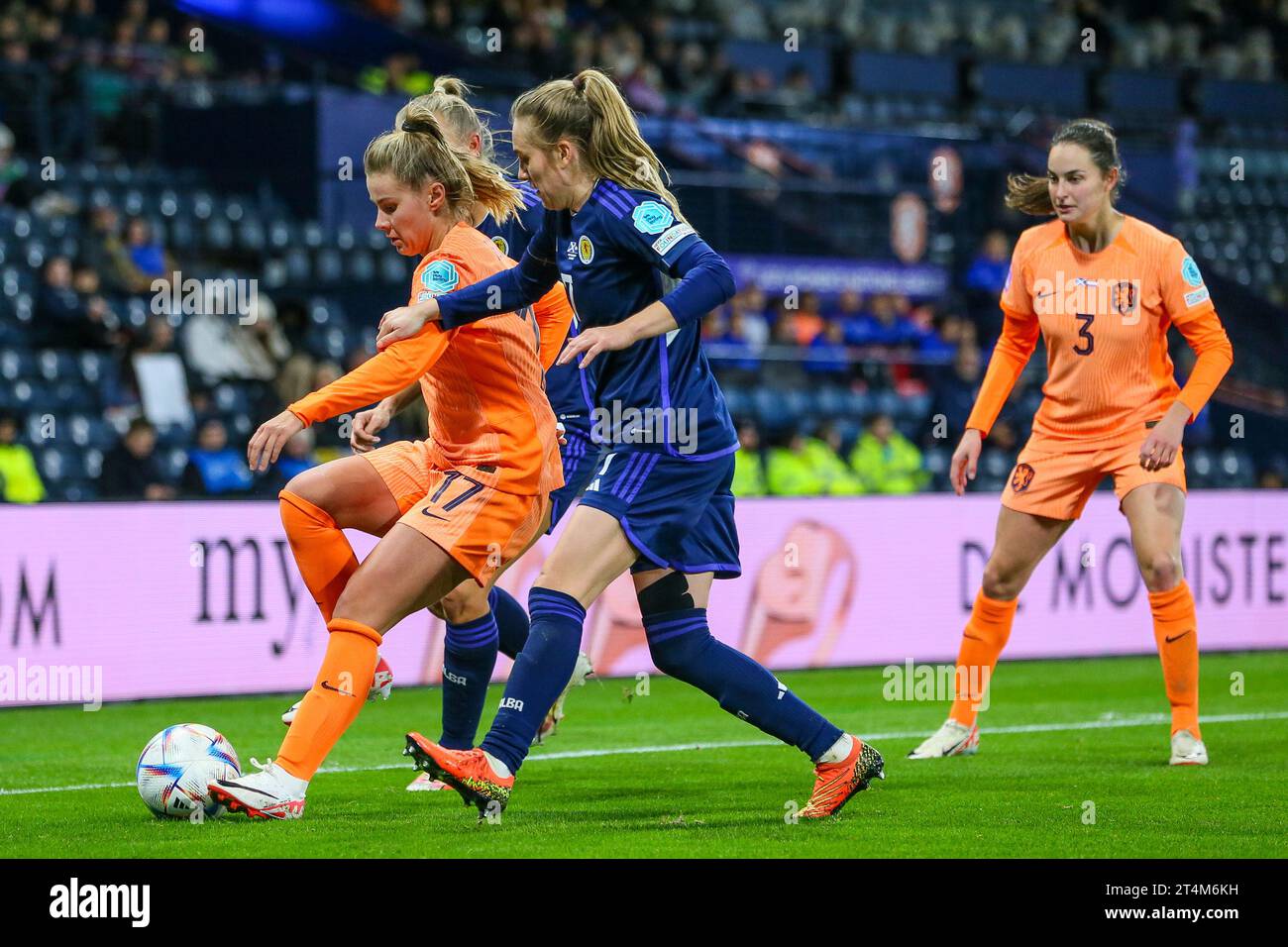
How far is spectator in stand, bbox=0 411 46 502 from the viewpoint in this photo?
39.9 ft

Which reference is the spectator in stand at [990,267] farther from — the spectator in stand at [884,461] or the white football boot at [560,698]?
the white football boot at [560,698]

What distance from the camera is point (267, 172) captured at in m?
16.8

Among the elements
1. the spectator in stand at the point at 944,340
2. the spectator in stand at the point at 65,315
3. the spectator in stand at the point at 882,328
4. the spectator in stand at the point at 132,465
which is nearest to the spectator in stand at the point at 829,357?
the spectator in stand at the point at 882,328

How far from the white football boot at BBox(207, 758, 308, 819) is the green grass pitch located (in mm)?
80

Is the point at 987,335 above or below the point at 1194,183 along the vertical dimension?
below

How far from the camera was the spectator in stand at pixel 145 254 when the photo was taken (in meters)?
14.7

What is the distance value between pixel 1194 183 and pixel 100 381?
518 inches

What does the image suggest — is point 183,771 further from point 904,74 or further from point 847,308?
point 904,74

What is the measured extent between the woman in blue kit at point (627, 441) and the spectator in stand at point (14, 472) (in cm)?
760

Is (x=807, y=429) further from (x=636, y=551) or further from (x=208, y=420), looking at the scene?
(x=636, y=551)

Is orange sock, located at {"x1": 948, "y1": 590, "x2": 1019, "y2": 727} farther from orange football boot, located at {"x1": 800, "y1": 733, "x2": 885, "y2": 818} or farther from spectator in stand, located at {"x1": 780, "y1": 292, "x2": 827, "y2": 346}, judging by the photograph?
spectator in stand, located at {"x1": 780, "y1": 292, "x2": 827, "y2": 346}

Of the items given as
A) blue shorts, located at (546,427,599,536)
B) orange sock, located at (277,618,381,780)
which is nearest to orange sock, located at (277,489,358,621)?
orange sock, located at (277,618,381,780)
